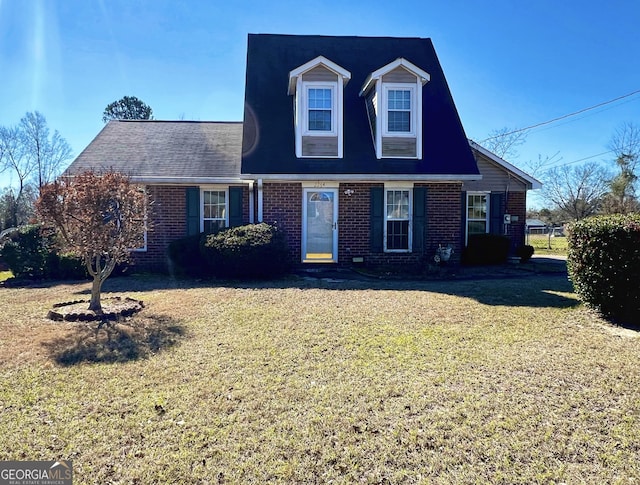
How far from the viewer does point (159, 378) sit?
13.0 ft

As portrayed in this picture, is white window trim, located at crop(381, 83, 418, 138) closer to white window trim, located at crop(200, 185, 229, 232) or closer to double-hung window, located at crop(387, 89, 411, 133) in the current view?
double-hung window, located at crop(387, 89, 411, 133)

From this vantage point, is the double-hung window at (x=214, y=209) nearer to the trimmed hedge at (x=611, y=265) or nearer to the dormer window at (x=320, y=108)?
the dormer window at (x=320, y=108)

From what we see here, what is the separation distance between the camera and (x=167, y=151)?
43.1 ft

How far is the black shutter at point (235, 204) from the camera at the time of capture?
38.7 ft

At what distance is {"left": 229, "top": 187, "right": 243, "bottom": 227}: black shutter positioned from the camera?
38.7ft

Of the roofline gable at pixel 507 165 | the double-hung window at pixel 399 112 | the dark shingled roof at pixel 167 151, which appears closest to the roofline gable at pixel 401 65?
the double-hung window at pixel 399 112

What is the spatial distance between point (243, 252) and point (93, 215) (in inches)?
142

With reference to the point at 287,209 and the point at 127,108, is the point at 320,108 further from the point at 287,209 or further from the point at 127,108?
the point at 127,108

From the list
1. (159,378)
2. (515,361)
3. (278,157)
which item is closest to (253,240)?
(278,157)

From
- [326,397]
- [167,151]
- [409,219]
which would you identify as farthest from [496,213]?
[326,397]

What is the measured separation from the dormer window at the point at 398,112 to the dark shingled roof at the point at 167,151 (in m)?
4.52

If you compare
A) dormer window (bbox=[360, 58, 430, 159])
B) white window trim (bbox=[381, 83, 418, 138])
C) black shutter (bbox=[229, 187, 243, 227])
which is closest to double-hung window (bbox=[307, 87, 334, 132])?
dormer window (bbox=[360, 58, 430, 159])

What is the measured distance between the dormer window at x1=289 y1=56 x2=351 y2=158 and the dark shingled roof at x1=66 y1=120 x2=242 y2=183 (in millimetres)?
2376

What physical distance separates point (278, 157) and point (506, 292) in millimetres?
7046
